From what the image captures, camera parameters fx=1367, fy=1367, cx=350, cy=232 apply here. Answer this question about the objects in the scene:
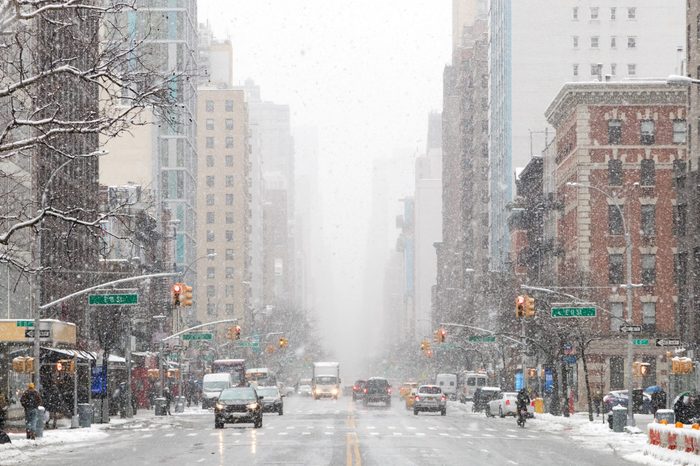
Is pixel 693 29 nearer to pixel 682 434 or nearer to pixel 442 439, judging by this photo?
pixel 442 439

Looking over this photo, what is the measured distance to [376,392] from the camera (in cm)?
9644

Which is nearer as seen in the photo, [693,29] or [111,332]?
[111,332]

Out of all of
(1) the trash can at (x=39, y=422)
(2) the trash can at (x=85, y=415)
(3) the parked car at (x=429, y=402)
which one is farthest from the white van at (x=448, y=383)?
(1) the trash can at (x=39, y=422)

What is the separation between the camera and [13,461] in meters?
34.9

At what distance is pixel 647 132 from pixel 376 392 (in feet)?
85.3

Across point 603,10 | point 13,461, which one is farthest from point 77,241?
point 603,10

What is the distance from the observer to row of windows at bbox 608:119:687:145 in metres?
92.7

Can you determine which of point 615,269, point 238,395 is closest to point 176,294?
point 238,395

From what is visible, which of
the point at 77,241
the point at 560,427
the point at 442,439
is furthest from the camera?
the point at 77,241

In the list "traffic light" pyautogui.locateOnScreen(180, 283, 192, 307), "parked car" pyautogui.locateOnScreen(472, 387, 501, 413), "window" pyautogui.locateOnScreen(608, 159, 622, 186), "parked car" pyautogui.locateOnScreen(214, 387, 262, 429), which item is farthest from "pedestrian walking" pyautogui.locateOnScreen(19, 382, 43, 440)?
"window" pyautogui.locateOnScreen(608, 159, 622, 186)

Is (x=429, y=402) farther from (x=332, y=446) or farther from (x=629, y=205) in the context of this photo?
(x=332, y=446)

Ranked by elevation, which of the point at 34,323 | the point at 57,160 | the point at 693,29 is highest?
the point at 693,29

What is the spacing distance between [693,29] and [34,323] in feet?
136

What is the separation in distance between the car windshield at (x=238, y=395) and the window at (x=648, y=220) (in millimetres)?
44241
